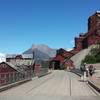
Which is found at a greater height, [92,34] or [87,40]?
[92,34]

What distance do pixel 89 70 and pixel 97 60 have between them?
66.4 metres

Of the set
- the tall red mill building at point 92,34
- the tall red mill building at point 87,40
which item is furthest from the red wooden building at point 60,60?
the tall red mill building at point 92,34

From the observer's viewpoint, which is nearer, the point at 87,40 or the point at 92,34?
the point at 92,34

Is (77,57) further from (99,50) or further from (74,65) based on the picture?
(99,50)

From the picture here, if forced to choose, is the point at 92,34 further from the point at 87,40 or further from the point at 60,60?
the point at 60,60

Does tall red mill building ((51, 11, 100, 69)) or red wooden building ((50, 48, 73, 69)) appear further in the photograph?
red wooden building ((50, 48, 73, 69))

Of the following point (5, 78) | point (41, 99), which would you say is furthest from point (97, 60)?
point (41, 99)

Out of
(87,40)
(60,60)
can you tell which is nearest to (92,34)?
(87,40)

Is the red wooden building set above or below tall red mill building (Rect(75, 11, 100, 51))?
below

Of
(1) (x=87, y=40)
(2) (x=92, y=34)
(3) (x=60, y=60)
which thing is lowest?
(3) (x=60, y=60)

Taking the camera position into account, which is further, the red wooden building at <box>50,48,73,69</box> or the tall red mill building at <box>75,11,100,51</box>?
the red wooden building at <box>50,48,73,69</box>

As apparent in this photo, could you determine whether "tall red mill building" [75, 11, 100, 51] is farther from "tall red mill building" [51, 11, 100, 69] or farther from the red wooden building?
the red wooden building

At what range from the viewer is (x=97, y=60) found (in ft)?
381

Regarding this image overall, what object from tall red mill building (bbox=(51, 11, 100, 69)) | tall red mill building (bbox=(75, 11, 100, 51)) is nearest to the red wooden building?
tall red mill building (bbox=(51, 11, 100, 69))
